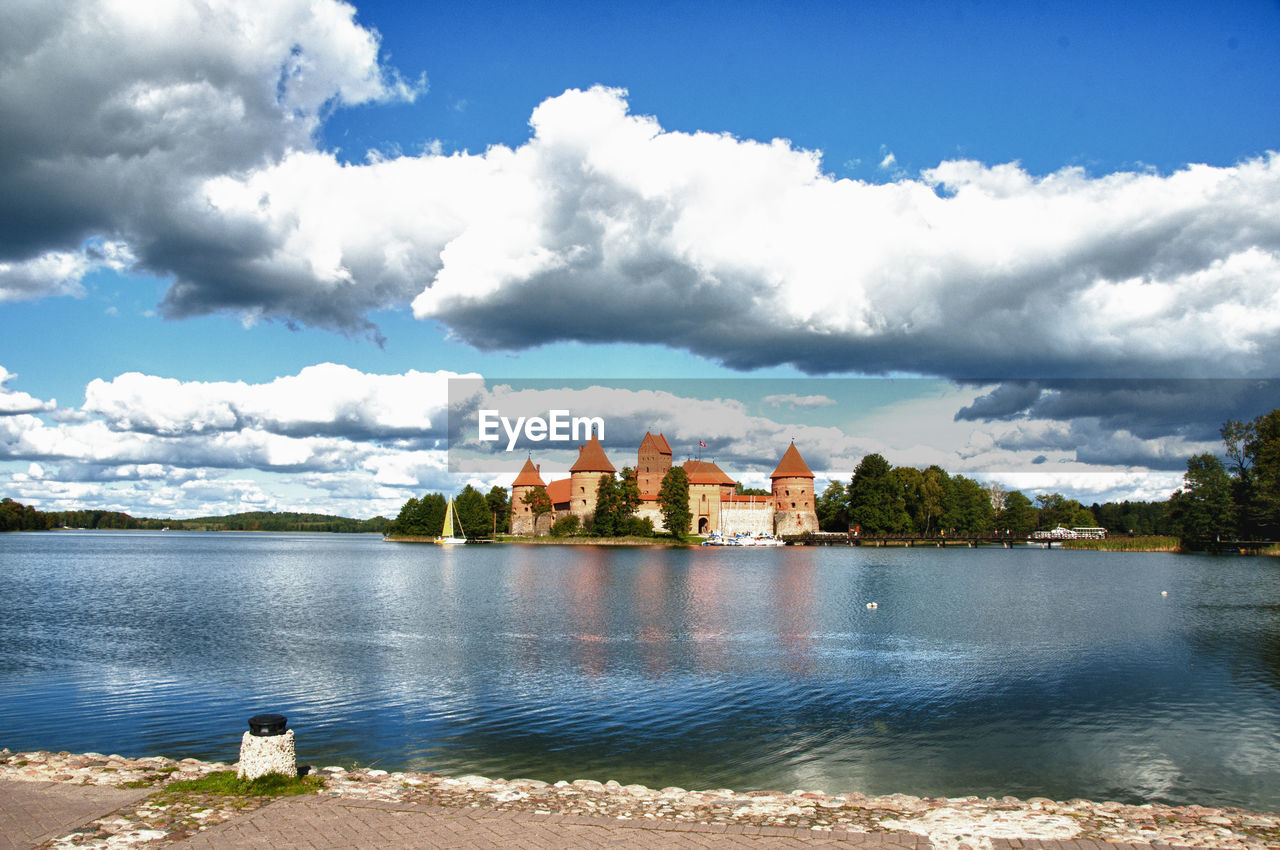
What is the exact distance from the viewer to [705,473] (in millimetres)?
104062

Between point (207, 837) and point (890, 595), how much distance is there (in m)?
29.8

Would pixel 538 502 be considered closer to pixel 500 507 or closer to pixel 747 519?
pixel 500 507

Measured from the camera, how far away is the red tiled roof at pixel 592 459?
96375 millimetres

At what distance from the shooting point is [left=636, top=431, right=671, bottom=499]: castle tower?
10038 centimetres

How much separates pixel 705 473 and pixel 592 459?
15989 millimetres

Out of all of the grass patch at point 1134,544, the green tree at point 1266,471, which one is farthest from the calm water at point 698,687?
the grass patch at point 1134,544

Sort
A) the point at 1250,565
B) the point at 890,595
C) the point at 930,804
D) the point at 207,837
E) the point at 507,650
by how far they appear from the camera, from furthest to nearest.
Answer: the point at 1250,565
the point at 890,595
the point at 507,650
the point at 930,804
the point at 207,837

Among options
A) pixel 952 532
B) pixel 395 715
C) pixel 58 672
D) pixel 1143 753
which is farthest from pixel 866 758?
pixel 952 532

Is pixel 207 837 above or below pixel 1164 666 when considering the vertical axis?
above

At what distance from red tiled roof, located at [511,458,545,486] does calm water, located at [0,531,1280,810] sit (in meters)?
77.9

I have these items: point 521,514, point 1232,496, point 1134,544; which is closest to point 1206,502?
Result: point 1232,496

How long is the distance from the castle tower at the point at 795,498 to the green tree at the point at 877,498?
573cm

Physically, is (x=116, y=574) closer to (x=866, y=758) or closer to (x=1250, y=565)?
(x=866, y=758)

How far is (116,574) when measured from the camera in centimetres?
4516
